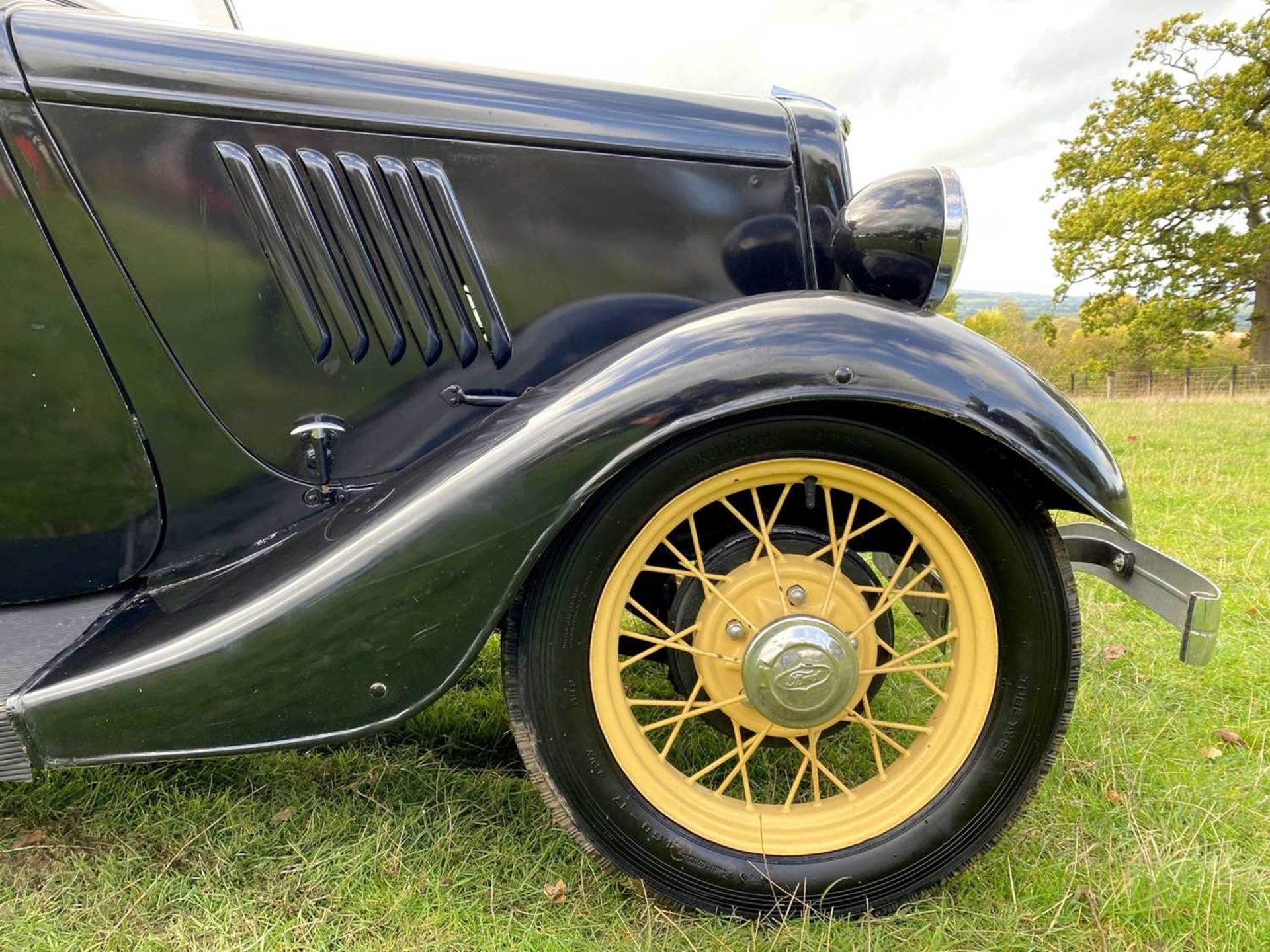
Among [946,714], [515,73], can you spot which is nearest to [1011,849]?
[946,714]

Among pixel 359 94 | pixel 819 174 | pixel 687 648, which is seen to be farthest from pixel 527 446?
pixel 819 174

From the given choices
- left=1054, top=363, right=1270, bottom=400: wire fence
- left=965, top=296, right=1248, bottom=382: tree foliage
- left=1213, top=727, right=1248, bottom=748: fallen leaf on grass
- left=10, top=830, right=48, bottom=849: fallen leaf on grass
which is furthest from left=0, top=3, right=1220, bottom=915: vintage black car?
left=1054, top=363, right=1270, bottom=400: wire fence

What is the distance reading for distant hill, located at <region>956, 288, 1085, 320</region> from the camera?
1798 centimetres

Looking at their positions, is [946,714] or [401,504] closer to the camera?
[401,504]

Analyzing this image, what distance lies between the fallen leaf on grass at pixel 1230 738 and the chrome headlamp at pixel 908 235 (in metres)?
1.41

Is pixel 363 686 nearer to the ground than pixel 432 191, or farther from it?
nearer to the ground

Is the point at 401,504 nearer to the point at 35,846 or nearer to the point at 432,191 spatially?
the point at 432,191

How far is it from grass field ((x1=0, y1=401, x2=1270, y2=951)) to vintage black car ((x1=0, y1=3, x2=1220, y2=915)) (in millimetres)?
157

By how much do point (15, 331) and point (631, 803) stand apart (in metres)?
1.46

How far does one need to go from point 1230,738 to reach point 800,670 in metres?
1.39

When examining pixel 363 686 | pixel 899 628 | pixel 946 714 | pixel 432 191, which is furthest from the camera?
pixel 899 628

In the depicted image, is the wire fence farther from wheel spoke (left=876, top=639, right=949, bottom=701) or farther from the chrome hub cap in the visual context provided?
the chrome hub cap

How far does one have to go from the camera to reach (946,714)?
1.44 m

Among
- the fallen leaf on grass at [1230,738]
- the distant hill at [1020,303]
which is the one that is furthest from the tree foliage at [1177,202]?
the fallen leaf on grass at [1230,738]
